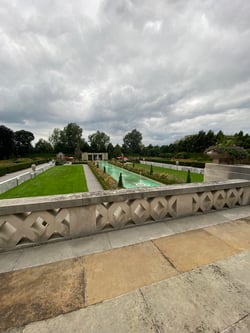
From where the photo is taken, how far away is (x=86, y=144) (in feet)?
179

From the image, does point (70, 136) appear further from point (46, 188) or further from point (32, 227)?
point (32, 227)

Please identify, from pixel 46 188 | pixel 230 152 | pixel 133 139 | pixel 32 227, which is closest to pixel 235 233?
pixel 230 152

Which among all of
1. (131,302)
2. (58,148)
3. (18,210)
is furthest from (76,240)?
(58,148)

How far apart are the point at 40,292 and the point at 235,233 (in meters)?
2.85

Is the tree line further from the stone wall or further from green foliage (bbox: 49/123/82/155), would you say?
the stone wall

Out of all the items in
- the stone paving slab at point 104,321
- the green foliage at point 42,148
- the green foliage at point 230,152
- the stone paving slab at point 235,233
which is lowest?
the stone paving slab at point 235,233

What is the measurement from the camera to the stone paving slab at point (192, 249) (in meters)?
1.86

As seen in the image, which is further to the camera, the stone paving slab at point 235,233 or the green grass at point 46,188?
the green grass at point 46,188

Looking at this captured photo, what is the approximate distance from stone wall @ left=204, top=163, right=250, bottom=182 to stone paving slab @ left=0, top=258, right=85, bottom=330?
430 cm

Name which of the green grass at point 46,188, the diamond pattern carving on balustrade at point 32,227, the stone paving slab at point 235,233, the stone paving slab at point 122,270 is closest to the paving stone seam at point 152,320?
the stone paving slab at point 122,270

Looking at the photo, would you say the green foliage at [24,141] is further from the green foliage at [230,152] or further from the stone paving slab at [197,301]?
the stone paving slab at [197,301]

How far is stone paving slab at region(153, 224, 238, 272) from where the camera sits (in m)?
1.86

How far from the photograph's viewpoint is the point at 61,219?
2271mm

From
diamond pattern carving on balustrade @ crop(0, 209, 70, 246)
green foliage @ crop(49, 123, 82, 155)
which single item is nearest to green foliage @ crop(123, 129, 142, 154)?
green foliage @ crop(49, 123, 82, 155)
